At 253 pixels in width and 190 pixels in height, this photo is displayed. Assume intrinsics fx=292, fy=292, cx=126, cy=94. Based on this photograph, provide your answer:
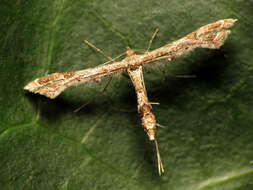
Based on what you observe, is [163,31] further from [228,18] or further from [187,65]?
[228,18]

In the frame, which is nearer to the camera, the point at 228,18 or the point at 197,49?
the point at 228,18

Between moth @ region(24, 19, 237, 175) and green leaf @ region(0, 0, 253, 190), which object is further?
green leaf @ region(0, 0, 253, 190)

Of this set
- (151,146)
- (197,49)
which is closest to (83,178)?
(151,146)

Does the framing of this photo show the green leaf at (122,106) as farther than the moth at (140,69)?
Yes
